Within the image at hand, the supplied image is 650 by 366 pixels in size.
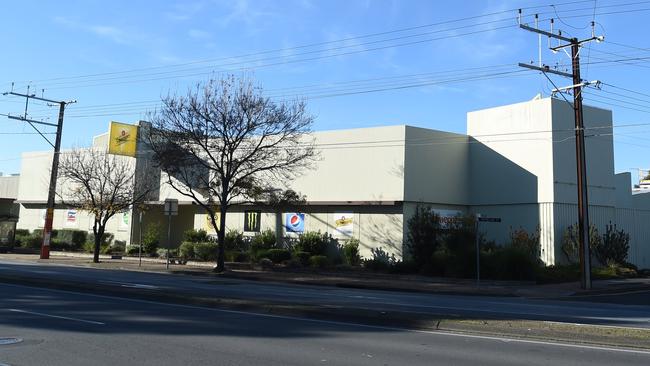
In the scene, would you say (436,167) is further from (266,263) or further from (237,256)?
(237,256)

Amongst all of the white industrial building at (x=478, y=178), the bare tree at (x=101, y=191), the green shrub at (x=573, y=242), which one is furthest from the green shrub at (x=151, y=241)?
the green shrub at (x=573, y=242)

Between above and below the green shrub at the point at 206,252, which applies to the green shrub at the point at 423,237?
above

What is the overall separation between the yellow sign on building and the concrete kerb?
28591 mm

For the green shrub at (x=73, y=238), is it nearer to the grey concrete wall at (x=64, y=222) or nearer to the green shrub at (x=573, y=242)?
the grey concrete wall at (x=64, y=222)

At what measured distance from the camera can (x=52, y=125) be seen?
134ft

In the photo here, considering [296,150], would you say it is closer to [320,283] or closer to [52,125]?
[320,283]

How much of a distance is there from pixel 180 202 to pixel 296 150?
13249mm

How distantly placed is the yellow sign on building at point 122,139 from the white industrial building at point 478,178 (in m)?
12.0

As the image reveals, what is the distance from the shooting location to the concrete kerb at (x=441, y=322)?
10703 millimetres

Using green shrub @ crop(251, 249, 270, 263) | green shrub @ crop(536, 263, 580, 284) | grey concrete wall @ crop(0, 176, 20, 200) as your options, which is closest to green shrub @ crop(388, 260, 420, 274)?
green shrub @ crop(536, 263, 580, 284)

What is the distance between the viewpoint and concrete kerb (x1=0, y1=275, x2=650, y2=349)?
1070 centimetres

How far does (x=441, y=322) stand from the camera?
12258 millimetres

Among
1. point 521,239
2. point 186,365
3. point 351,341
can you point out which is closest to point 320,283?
point 521,239

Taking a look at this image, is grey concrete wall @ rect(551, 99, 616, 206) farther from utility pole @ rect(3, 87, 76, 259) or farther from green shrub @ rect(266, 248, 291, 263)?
utility pole @ rect(3, 87, 76, 259)
